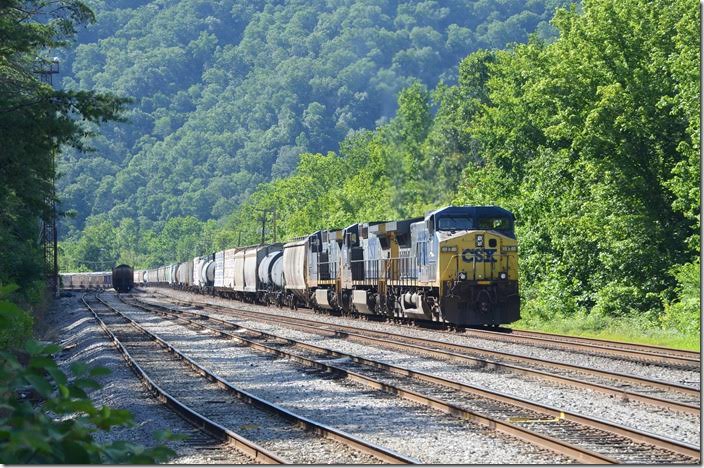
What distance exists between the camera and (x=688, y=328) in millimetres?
27312

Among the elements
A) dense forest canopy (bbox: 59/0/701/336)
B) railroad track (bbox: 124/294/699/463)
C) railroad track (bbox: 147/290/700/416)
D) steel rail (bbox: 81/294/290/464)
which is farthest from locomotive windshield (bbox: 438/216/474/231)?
steel rail (bbox: 81/294/290/464)

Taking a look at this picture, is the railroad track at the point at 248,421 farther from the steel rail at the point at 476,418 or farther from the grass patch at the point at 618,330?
the grass patch at the point at 618,330

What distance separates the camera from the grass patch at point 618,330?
25.7 meters

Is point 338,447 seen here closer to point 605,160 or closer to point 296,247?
point 605,160

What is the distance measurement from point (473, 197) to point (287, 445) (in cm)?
4132

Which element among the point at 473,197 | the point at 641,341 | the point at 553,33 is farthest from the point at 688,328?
the point at 553,33

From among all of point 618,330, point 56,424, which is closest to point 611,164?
point 618,330

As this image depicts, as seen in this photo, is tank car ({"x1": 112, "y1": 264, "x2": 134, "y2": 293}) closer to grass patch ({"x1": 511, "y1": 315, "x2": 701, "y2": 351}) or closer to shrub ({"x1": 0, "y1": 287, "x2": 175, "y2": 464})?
grass patch ({"x1": 511, "y1": 315, "x2": 701, "y2": 351})

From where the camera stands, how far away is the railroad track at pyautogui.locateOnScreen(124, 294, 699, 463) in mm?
10781

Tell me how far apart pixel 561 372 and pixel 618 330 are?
1152cm

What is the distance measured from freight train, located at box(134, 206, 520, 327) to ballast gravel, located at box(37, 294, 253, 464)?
927 cm

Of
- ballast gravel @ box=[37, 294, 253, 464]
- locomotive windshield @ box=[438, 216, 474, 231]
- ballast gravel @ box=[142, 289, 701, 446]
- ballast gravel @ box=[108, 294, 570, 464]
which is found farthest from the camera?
locomotive windshield @ box=[438, 216, 474, 231]

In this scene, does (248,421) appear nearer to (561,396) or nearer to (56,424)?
(561,396)

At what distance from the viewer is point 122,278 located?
330ft
